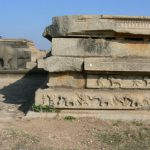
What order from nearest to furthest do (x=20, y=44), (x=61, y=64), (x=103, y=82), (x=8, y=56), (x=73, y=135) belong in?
(x=73, y=135)
(x=61, y=64)
(x=103, y=82)
(x=8, y=56)
(x=20, y=44)

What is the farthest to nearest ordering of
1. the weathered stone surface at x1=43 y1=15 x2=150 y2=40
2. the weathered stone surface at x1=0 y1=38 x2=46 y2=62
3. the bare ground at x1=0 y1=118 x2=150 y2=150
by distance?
1. the weathered stone surface at x1=0 y1=38 x2=46 y2=62
2. the weathered stone surface at x1=43 y1=15 x2=150 y2=40
3. the bare ground at x1=0 y1=118 x2=150 y2=150

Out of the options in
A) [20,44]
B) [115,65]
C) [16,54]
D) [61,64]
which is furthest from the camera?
[20,44]

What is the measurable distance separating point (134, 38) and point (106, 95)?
1.25m

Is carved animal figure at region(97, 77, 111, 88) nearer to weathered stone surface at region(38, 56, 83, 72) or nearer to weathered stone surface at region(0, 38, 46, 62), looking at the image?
weathered stone surface at region(38, 56, 83, 72)

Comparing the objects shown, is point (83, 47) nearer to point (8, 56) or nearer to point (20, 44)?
point (8, 56)

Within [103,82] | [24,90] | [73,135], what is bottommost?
[24,90]

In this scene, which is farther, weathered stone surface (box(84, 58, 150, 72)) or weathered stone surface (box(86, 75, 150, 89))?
weathered stone surface (box(86, 75, 150, 89))

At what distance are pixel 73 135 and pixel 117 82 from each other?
5.92ft

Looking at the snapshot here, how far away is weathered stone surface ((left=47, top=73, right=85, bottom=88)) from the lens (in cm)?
738

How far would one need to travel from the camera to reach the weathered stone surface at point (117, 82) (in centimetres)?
732

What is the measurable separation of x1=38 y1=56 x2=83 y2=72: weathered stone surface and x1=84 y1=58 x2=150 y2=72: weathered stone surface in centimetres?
18

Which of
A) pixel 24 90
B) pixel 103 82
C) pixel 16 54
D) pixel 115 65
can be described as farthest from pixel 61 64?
pixel 16 54

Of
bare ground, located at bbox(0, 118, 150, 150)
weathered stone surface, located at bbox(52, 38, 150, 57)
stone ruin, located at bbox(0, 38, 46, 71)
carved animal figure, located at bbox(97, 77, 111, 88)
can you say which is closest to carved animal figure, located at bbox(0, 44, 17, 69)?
stone ruin, located at bbox(0, 38, 46, 71)

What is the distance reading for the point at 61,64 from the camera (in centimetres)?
721
